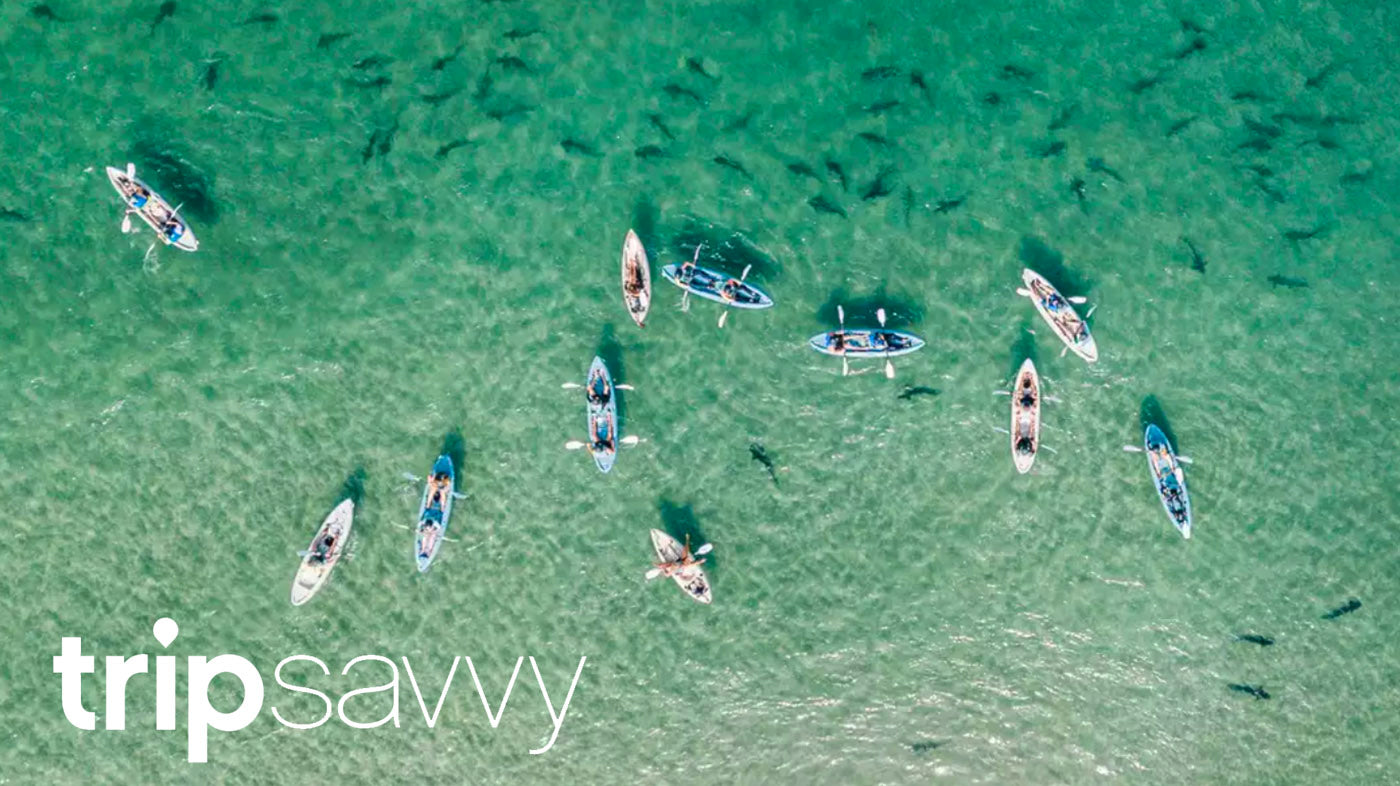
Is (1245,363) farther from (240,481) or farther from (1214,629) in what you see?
(240,481)

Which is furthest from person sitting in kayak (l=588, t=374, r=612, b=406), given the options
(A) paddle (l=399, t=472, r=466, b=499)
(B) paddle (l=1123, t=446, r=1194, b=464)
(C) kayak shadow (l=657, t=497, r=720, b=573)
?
(B) paddle (l=1123, t=446, r=1194, b=464)

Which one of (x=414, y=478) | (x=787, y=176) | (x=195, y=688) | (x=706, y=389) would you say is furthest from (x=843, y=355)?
(x=195, y=688)

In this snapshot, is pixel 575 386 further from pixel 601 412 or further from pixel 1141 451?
pixel 1141 451

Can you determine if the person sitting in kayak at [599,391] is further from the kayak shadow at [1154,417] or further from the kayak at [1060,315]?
the kayak shadow at [1154,417]

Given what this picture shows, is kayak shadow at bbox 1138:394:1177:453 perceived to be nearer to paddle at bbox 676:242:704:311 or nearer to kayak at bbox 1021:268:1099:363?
kayak at bbox 1021:268:1099:363

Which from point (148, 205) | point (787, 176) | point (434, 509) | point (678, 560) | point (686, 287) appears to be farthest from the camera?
point (787, 176)

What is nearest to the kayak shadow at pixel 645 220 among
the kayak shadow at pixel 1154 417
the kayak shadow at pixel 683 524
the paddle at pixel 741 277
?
the paddle at pixel 741 277

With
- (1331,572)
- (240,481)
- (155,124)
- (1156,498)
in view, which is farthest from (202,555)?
(1331,572)
